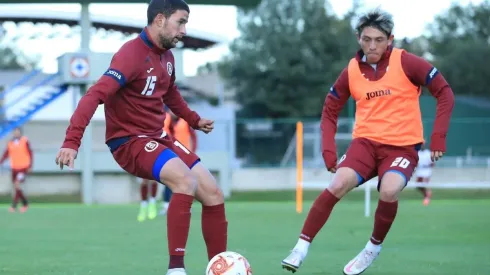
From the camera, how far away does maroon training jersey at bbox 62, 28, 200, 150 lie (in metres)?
5.84

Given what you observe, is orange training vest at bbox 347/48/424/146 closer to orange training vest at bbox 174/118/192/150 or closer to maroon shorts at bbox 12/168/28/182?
orange training vest at bbox 174/118/192/150

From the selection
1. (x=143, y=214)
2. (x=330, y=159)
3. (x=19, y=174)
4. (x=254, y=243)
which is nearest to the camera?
(x=330, y=159)

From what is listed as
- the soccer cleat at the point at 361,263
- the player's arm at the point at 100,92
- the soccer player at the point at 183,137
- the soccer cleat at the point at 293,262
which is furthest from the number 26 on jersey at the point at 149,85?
the soccer player at the point at 183,137

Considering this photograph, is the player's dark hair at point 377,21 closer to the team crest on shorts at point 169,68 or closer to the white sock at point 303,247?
the team crest on shorts at point 169,68

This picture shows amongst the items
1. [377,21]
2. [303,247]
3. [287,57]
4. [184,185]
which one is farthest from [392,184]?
[287,57]

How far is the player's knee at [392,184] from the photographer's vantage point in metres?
6.61

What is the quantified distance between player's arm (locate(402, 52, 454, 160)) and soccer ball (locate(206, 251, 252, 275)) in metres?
1.81

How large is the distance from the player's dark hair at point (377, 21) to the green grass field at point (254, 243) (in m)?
1.98

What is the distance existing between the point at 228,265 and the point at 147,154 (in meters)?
0.94

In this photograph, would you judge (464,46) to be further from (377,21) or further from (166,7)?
(166,7)

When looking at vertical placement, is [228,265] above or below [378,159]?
below

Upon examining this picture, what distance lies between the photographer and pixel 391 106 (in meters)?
6.86

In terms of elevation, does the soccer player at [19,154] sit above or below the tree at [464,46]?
below

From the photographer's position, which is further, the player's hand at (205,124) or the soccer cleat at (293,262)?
the player's hand at (205,124)
